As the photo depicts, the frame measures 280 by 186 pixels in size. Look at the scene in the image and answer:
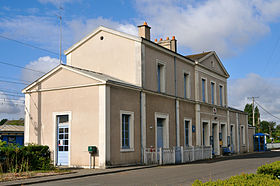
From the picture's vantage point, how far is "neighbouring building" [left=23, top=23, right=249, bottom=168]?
17.4 metres

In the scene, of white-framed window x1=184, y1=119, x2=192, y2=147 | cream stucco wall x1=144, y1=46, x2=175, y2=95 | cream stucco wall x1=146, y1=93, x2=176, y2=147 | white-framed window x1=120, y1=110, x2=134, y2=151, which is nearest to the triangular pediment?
white-framed window x1=120, y1=110, x2=134, y2=151

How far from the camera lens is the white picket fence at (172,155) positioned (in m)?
19.5

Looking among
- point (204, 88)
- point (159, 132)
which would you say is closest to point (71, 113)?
point (159, 132)

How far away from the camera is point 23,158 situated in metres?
15.0

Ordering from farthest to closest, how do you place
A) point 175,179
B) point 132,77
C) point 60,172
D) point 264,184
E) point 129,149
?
point 132,77 < point 129,149 < point 60,172 < point 175,179 < point 264,184

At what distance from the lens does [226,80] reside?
34.8 m

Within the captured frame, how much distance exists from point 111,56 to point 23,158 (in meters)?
8.66

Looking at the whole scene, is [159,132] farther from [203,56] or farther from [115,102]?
[203,56]

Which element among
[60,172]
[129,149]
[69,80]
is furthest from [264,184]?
[69,80]

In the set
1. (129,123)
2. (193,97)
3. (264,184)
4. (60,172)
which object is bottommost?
(60,172)

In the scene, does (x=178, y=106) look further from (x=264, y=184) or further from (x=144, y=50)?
(x=264, y=184)

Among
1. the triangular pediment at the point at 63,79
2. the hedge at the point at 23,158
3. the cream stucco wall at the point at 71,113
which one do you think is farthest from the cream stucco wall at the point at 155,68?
the hedge at the point at 23,158

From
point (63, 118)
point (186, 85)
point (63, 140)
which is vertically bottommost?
point (63, 140)

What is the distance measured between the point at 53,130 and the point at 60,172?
14.1ft
